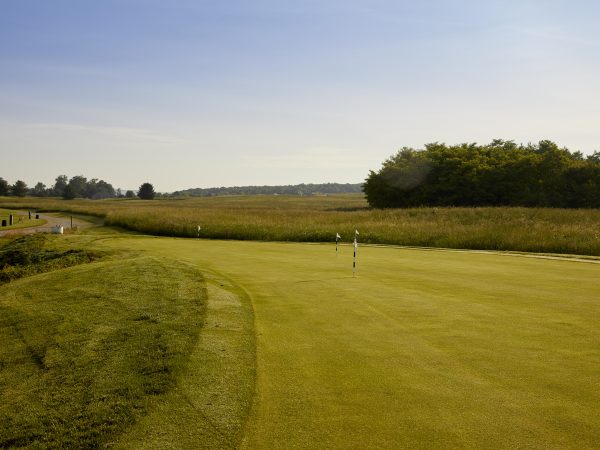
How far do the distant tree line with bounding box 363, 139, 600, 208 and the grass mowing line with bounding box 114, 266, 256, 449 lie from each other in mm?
52992

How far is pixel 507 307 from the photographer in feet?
36.3

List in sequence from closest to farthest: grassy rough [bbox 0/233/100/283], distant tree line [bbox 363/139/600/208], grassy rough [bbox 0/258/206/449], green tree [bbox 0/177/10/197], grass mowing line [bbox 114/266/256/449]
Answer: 1. grass mowing line [bbox 114/266/256/449]
2. grassy rough [bbox 0/258/206/449]
3. grassy rough [bbox 0/233/100/283]
4. distant tree line [bbox 363/139/600/208]
5. green tree [bbox 0/177/10/197]

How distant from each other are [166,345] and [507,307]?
7.10m

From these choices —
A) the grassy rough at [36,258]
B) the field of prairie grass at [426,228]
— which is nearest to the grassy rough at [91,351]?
the grassy rough at [36,258]

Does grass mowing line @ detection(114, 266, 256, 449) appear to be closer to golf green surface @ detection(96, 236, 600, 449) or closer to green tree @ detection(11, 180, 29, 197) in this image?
golf green surface @ detection(96, 236, 600, 449)

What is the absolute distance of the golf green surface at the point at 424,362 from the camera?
17.5ft

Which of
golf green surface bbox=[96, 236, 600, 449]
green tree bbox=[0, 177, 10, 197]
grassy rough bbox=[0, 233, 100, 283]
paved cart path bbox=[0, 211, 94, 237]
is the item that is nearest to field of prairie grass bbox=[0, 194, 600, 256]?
paved cart path bbox=[0, 211, 94, 237]

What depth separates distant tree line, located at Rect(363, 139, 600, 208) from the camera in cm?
5384

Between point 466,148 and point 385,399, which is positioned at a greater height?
point 466,148

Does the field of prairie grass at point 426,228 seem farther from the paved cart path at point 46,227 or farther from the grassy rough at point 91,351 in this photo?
the grassy rough at point 91,351

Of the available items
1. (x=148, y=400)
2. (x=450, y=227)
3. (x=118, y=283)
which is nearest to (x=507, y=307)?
(x=148, y=400)

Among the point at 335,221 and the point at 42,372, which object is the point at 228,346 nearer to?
the point at 42,372

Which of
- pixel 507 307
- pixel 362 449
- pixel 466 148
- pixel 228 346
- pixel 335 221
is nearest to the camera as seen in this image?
pixel 362 449

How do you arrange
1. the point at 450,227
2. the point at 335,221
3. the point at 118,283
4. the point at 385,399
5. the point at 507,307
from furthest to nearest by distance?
the point at 335,221 → the point at 450,227 → the point at 118,283 → the point at 507,307 → the point at 385,399
